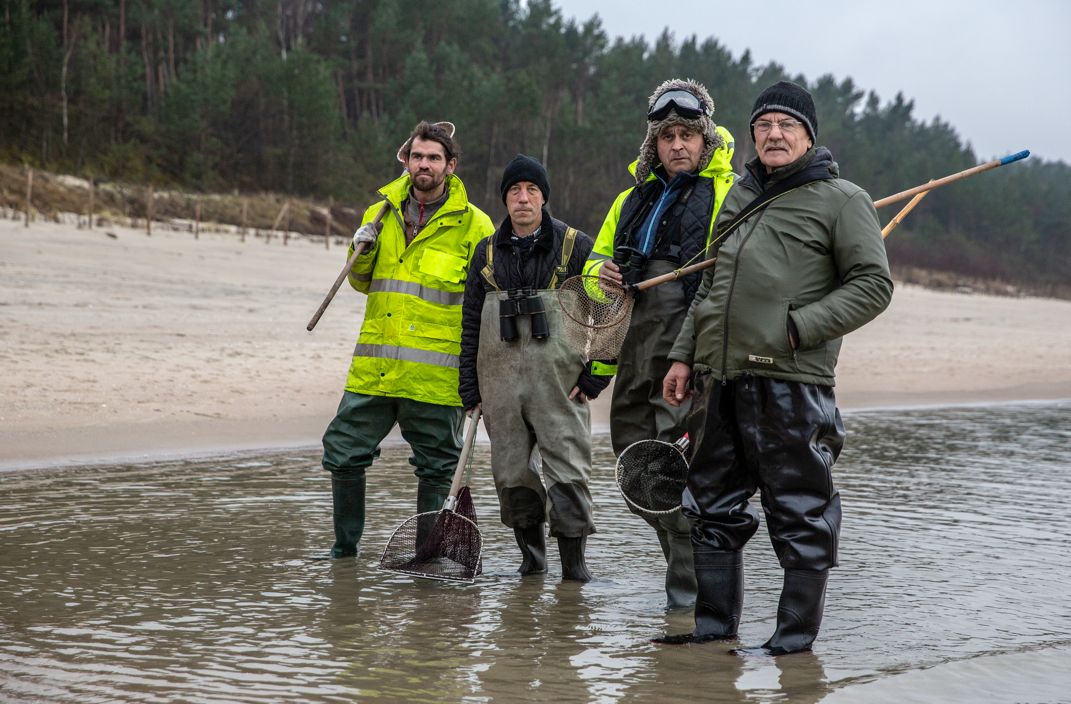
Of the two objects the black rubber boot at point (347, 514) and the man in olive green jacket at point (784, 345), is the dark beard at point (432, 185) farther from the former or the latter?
the man in olive green jacket at point (784, 345)

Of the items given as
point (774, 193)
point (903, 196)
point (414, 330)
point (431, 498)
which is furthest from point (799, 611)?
point (414, 330)

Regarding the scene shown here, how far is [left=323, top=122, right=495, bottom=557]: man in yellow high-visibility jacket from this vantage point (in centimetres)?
548

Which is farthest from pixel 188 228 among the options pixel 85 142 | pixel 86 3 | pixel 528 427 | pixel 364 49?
pixel 364 49

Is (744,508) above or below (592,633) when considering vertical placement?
above

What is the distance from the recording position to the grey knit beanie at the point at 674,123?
4762 millimetres

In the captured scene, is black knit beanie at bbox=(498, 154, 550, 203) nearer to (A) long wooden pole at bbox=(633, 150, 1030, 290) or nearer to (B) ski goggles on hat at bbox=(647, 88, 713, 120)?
(B) ski goggles on hat at bbox=(647, 88, 713, 120)

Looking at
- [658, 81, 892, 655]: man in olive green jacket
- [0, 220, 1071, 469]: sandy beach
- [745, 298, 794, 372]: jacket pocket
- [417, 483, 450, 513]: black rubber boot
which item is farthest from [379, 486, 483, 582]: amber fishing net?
[0, 220, 1071, 469]: sandy beach

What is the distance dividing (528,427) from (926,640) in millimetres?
1759

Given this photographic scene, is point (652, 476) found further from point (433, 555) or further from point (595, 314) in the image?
point (433, 555)

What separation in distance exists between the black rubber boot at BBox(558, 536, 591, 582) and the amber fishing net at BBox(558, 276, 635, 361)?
858 millimetres

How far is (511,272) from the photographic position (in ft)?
16.9

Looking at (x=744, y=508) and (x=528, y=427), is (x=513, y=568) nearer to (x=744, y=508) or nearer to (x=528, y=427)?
(x=528, y=427)

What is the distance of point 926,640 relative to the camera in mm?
4461

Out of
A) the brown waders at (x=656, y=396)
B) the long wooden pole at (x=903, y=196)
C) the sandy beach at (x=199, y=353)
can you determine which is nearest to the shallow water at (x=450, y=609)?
the brown waders at (x=656, y=396)
